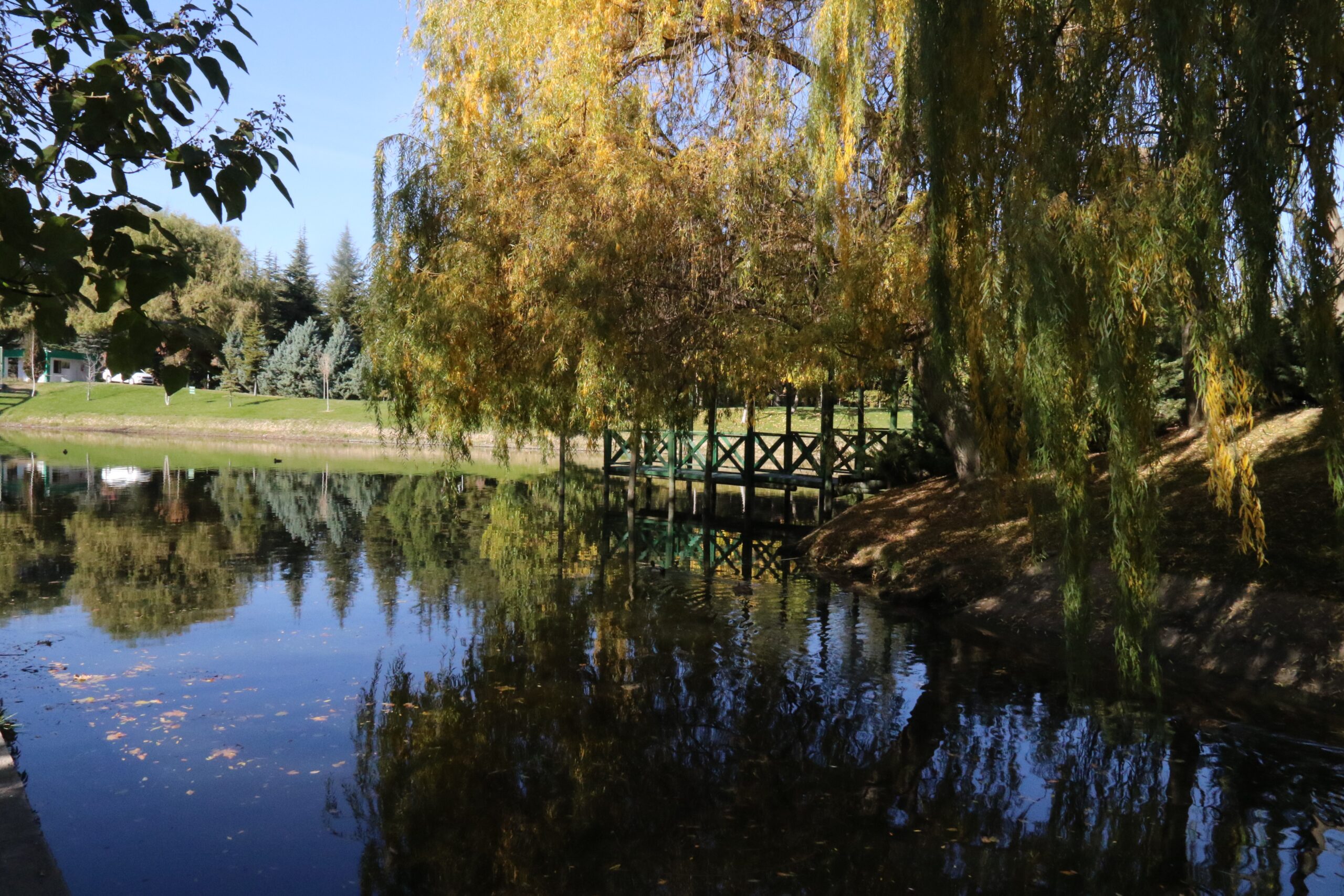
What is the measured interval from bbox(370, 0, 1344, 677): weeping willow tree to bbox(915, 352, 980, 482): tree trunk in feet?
0.25

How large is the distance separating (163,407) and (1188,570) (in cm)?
5153

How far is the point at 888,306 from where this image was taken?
11445 millimetres

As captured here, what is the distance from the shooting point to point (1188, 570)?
9.91 m

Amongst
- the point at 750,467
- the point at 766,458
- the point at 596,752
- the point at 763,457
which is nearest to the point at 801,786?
the point at 596,752

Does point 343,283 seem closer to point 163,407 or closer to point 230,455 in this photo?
point 163,407

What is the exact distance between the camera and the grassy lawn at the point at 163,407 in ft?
160

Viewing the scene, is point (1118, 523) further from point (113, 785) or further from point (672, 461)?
point (672, 461)

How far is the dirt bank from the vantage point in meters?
8.45

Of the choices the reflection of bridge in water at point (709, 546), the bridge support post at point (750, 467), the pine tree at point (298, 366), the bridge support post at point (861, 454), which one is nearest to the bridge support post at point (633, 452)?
the reflection of bridge in water at point (709, 546)

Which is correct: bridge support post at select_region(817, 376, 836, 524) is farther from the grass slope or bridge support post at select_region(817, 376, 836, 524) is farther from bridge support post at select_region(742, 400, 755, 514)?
the grass slope

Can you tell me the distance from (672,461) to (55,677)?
47.0ft

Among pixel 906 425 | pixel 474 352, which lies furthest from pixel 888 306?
pixel 906 425

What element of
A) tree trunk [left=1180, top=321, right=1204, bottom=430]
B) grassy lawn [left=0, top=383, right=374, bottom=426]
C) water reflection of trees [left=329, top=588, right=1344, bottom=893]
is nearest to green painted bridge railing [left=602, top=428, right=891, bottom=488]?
tree trunk [left=1180, top=321, right=1204, bottom=430]

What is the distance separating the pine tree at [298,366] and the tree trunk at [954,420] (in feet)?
141
